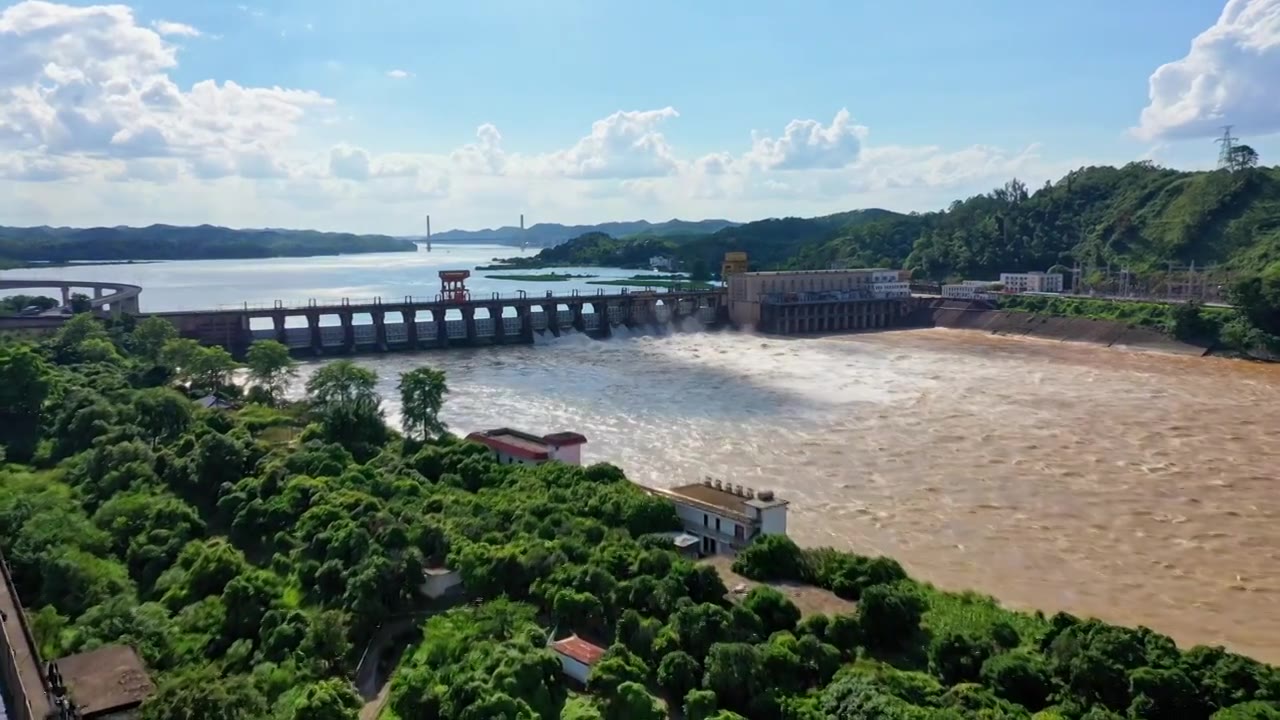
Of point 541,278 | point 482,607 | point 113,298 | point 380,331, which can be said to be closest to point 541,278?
point 541,278

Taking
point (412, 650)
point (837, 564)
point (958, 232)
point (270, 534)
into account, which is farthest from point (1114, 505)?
point (958, 232)

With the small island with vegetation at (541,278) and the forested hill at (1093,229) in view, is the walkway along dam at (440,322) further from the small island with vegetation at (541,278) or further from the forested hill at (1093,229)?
the small island with vegetation at (541,278)

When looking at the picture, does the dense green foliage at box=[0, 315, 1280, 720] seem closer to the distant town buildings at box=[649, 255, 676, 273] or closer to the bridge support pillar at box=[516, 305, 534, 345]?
the bridge support pillar at box=[516, 305, 534, 345]

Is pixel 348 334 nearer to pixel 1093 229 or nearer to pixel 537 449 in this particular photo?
pixel 537 449

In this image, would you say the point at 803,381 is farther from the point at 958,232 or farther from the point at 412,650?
the point at 958,232

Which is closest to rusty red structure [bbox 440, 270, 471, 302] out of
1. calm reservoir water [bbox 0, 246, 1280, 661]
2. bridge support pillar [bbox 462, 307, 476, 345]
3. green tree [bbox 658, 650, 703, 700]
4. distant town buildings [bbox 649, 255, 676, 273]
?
bridge support pillar [bbox 462, 307, 476, 345]

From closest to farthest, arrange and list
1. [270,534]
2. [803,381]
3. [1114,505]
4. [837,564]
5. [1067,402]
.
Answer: [837,564], [270,534], [1114,505], [1067,402], [803,381]

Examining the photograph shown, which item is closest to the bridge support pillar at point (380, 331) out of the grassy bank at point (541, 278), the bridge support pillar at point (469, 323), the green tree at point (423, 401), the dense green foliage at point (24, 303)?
the bridge support pillar at point (469, 323)
